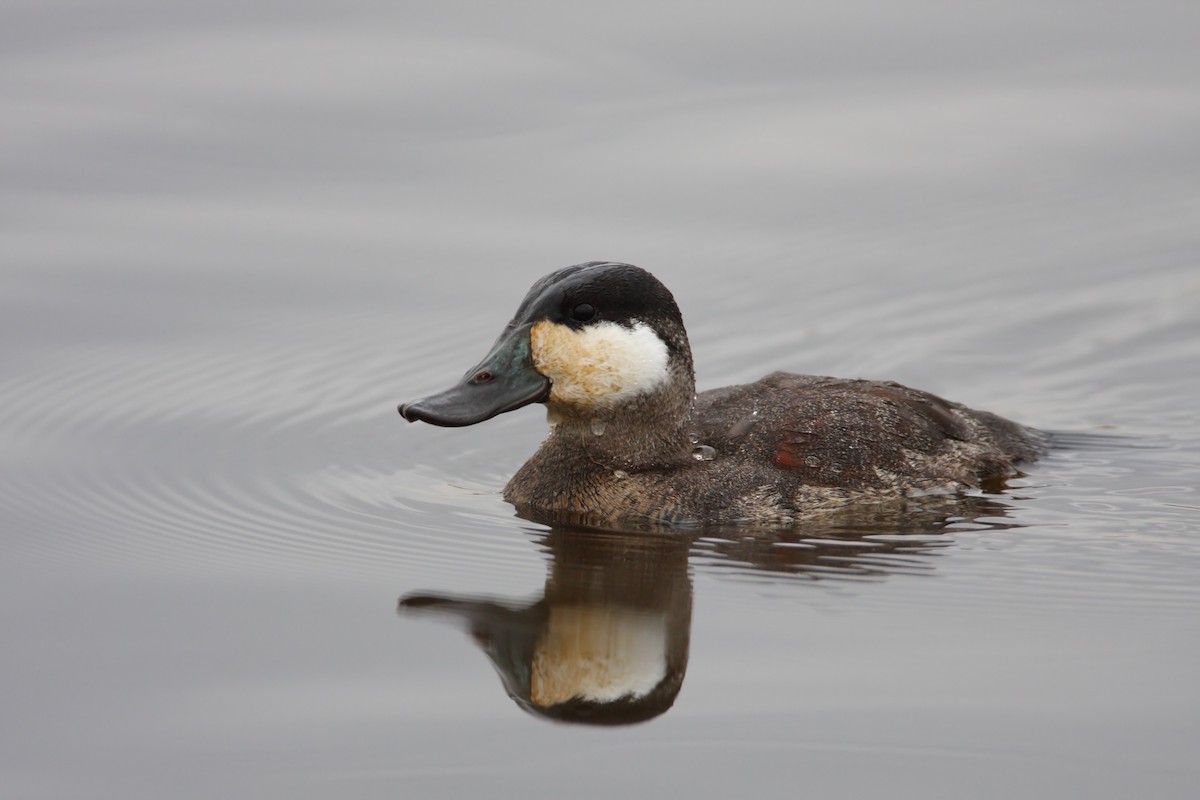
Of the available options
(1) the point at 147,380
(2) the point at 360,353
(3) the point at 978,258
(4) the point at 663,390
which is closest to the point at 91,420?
(1) the point at 147,380

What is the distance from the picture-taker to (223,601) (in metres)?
7.02

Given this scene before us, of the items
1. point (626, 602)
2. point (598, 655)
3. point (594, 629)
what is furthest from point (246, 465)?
point (598, 655)

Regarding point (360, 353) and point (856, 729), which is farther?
point (360, 353)

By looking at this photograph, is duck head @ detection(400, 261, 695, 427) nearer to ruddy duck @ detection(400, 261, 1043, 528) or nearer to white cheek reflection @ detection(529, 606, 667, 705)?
ruddy duck @ detection(400, 261, 1043, 528)

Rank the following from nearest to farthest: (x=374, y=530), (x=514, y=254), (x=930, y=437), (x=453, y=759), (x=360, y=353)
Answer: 1. (x=453, y=759)
2. (x=374, y=530)
3. (x=930, y=437)
4. (x=360, y=353)
5. (x=514, y=254)

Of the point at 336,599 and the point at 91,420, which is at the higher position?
the point at 91,420

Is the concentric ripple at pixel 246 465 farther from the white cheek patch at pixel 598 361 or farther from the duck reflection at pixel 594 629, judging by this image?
the white cheek patch at pixel 598 361

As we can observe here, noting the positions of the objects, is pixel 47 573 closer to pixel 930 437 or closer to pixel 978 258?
pixel 930 437

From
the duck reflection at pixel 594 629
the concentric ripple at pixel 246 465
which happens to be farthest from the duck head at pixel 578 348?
the duck reflection at pixel 594 629

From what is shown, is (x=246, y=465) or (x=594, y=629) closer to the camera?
(x=594, y=629)

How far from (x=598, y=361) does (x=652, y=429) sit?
430 millimetres

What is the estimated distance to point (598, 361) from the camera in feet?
27.1

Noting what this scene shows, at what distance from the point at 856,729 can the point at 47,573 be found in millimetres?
3310

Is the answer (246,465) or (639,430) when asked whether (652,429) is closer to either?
(639,430)
